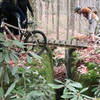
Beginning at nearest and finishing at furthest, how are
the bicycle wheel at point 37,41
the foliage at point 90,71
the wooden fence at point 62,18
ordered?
the foliage at point 90,71
the bicycle wheel at point 37,41
the wooden fence at point 62,18

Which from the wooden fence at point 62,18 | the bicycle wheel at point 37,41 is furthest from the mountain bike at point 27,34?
the wooden fence at point 62,18

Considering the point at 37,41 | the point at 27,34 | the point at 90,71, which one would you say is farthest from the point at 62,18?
the point at 90,71

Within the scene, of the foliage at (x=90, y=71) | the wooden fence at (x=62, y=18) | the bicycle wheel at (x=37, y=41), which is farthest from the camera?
the wooden fence at (x=62, y=18)

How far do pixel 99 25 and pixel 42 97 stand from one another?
4962 millimetres

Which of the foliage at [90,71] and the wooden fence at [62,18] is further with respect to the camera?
the wooden fence at [62,18]

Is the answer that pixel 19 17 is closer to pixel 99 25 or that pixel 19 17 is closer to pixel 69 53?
pixel 69 53

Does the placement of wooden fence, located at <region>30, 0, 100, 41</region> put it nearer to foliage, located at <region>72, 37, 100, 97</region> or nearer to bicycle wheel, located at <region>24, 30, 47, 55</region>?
bicycle wheel, located at <region>24, 30, 47, 55</region>

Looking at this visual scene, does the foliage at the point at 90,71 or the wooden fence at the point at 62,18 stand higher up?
the wooden fence at the point at 62,18

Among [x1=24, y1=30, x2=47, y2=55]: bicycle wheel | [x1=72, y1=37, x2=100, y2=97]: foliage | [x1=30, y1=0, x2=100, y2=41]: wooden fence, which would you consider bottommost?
[x1=72, y1=37, x2=100, y2=97]: foliage

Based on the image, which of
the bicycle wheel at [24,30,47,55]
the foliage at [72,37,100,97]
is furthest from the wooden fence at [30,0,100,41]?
the foliage at [72,37,100,97]

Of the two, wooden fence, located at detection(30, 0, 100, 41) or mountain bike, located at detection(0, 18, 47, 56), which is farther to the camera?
wooden fence, located at detection(30, 0, 100, 41)

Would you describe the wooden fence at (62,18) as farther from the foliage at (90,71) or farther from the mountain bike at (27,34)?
the foliage at (90,71)

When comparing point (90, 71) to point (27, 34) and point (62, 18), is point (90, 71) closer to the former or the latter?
point (27, 34)

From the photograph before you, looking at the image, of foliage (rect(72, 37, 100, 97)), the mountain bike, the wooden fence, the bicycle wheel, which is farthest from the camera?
the wooden fence
